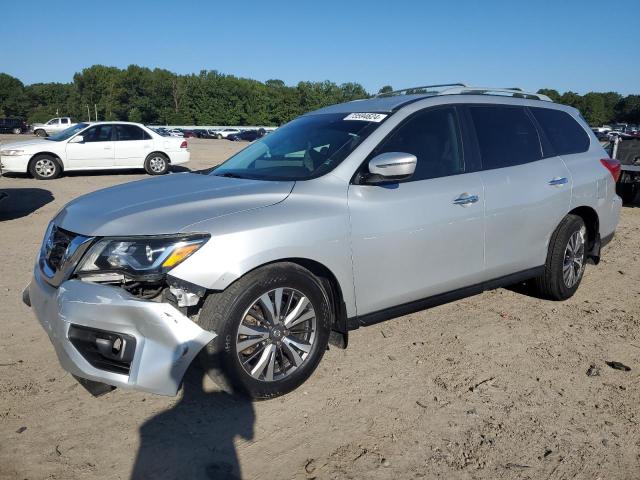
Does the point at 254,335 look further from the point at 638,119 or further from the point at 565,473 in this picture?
the point at 638,119

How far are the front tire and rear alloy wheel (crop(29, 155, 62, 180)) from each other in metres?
13.0

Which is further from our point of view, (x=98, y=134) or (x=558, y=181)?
(x=98, y=134)

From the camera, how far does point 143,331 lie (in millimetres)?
2836

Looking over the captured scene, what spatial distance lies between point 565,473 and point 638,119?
140 m

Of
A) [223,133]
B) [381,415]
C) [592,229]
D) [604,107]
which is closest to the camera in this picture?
[381,415]

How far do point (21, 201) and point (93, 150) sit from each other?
4241 mm

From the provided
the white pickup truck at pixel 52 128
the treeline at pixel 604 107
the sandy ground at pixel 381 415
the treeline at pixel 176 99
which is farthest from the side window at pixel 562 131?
the treeline at pixel 604 107

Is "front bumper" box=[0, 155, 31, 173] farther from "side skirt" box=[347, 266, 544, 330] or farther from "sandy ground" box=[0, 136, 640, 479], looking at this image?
"side skirt" box=[347, 266, 544, 330]

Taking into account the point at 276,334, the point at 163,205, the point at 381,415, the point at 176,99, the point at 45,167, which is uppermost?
the point at 176,99

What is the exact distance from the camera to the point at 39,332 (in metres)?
4.32

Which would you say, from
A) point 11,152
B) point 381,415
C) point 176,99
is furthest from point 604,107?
point 381,415

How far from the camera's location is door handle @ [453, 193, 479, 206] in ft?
13.2

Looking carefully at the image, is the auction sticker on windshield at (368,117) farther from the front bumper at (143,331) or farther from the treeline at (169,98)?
the treeline at (169,98)

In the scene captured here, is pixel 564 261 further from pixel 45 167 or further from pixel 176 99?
pixel 176 99
